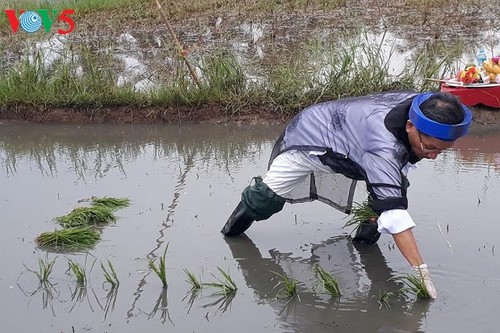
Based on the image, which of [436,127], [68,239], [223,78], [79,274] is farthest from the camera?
[223,78]

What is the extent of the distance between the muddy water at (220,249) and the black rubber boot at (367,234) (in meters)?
0.07

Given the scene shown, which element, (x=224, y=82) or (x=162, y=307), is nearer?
(x=162, y=307)

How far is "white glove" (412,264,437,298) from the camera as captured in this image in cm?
379

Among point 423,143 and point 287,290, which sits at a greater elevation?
point 423,143

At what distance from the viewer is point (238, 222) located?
4.80 m

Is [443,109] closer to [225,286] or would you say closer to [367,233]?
[367,233]

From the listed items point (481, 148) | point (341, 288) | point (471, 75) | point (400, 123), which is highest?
point (400, 123)

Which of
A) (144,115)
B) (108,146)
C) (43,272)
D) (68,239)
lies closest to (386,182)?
(43,272)

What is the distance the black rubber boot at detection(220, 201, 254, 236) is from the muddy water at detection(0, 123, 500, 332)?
0.24ft

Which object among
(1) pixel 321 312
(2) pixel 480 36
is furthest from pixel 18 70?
(2) pixel 480 36

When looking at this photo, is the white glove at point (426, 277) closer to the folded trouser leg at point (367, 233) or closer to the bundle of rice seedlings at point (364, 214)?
the bundle of rice seedlings at point (364, 214)

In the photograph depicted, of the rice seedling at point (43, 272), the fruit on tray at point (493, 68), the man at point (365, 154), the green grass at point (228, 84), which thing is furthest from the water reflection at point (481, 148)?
the rice seedling at point (43, 272)

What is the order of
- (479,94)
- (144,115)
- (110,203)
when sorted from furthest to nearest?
(144,115) → (479,94) → (110,203)

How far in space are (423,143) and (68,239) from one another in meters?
2.34
